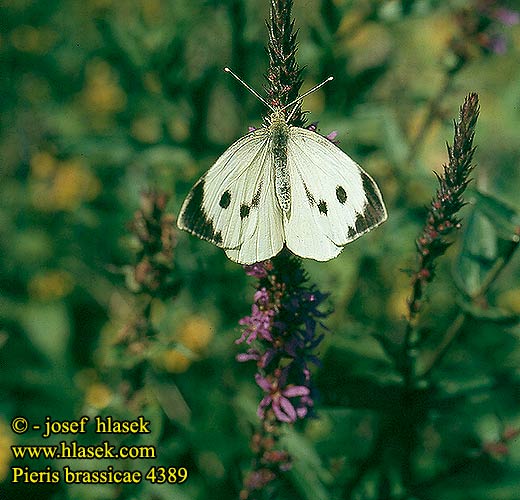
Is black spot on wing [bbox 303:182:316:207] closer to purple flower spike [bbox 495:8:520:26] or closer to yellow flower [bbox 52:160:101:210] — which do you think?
purple flower spike [bbox 495:8:520:26]

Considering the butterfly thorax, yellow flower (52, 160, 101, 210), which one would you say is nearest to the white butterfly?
the butterfly thorax

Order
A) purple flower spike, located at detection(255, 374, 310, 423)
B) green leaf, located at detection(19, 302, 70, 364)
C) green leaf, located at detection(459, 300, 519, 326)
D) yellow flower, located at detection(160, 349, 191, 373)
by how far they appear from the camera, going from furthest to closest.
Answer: green leaf, located at detection(19, 302, 70, 364)
yellow flower, located at detection(160, 349, 191, 373)
green leaf, located at detection(459, 300, 519, 326)
purple flower spike, located at detection(255, 374, 310, 423)

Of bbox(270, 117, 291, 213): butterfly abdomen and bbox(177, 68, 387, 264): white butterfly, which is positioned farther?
bbox(270, 117, 291, 213): butterfly abdomen

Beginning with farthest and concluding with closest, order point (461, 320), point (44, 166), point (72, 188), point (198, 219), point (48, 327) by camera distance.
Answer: point (44, 166), point (72, 188), point (48, 327), point (461, 320), point (198, 219)

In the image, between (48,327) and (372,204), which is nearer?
(372,204)

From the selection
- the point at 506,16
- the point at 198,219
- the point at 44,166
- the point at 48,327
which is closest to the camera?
the point at 198,219

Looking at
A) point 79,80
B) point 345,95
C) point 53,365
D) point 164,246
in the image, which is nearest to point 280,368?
point 164,246

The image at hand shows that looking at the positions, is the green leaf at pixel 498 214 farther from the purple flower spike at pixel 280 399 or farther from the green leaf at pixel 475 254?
the purple flower spike at pixel 280 399

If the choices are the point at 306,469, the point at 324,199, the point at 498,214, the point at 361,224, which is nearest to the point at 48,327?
the point at 306,469

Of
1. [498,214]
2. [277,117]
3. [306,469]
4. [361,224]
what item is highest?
[277,117]

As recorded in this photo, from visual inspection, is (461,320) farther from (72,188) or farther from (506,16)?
(72,188)
